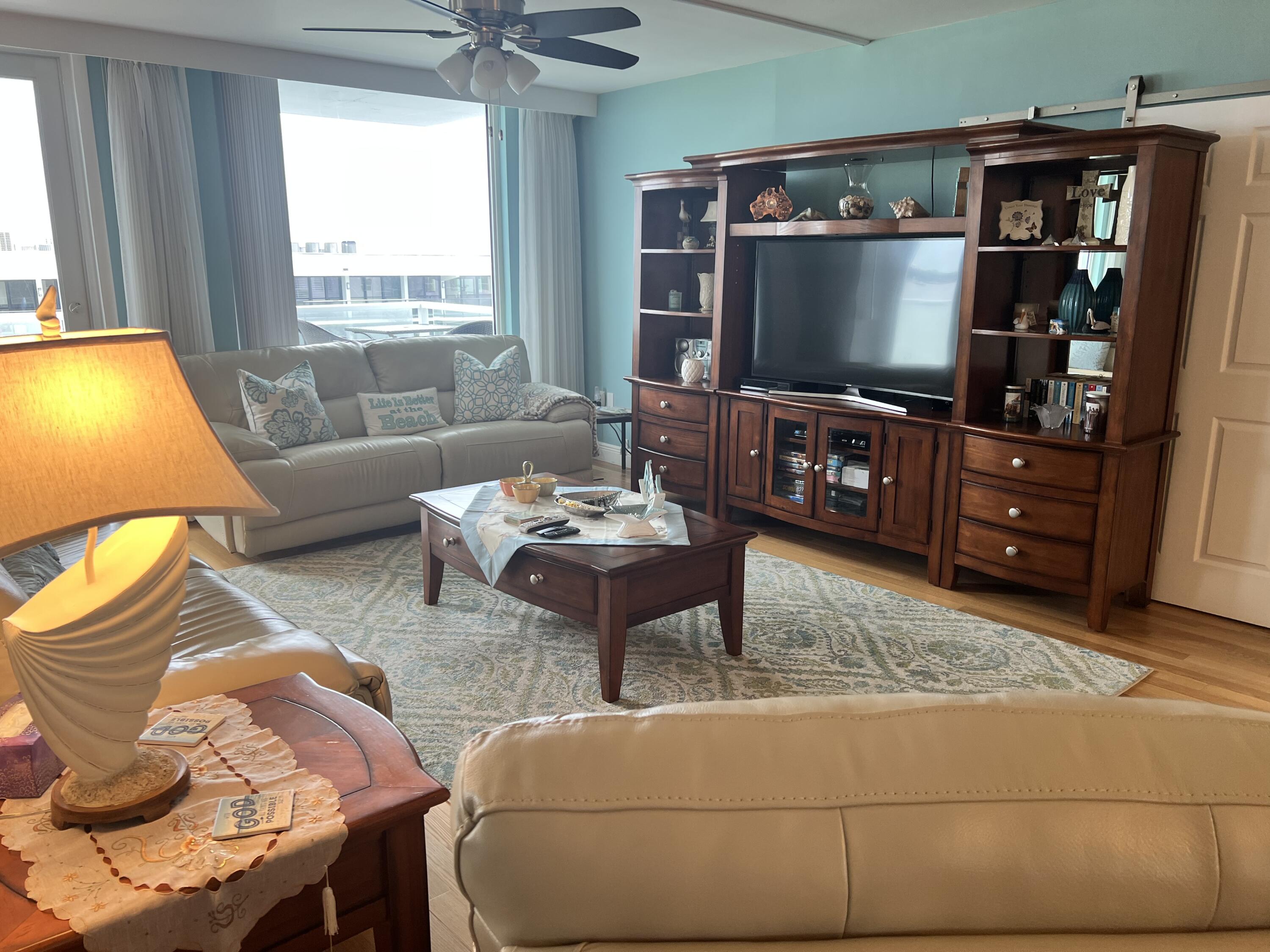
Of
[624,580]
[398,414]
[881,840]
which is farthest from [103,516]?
[398,414]

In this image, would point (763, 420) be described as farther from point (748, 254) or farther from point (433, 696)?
point (433, 696)

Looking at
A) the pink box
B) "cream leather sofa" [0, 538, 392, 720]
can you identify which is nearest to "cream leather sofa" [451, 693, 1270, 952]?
the pink box

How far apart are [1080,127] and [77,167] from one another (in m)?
4.74

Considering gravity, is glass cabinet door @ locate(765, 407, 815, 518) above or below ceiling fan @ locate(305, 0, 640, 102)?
below

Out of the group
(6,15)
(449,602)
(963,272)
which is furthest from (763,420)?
(6,15)

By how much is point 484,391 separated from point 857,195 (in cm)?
226

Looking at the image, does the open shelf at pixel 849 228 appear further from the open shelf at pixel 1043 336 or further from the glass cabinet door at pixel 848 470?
the glass cabinet door at pixel 848 470

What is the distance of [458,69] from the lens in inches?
124

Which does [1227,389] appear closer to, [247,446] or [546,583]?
[546,583]

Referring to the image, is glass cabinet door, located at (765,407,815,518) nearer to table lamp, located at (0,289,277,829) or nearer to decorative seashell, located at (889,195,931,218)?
decorative seashell, located at (889,195,931,218)

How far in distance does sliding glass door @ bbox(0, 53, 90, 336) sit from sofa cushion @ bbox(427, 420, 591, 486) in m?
2.05

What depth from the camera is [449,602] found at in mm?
3832

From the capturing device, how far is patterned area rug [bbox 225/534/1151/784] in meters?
3.02

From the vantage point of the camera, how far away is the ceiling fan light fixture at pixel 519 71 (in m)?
3.11
